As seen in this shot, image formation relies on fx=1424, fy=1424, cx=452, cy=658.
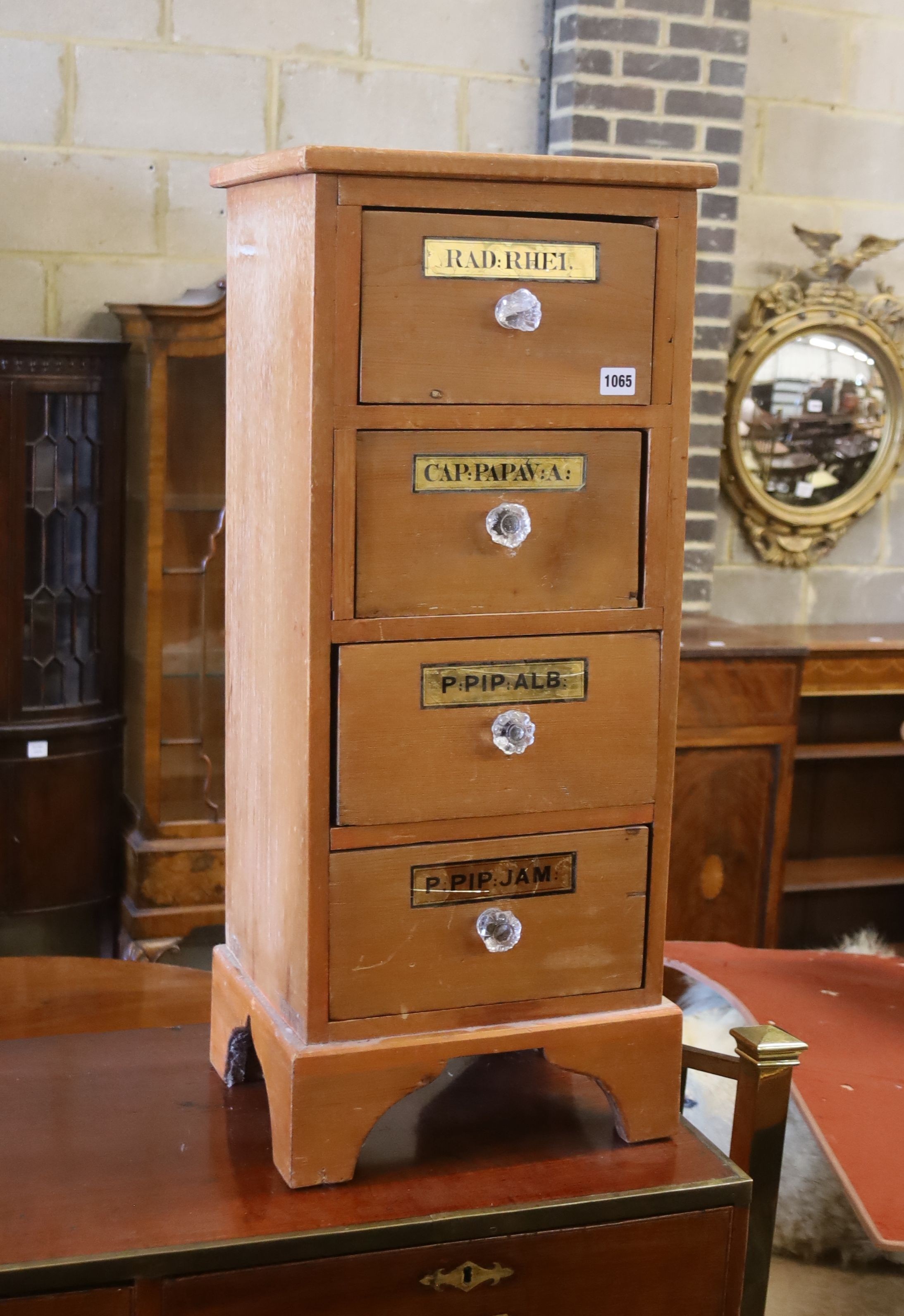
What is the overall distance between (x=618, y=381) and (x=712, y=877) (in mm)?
2469

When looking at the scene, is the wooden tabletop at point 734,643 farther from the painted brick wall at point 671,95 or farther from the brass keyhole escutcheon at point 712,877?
the brass keyhole escutcheon at point 712,877

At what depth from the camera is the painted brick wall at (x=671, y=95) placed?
3.71 meters

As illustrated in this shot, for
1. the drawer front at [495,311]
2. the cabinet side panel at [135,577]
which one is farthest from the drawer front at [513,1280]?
the cabinet side panel at [135,577]

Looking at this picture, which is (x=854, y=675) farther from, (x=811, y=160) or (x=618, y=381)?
(x=618, y=381)

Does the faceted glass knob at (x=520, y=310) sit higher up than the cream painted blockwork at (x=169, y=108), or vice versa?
the cream painted blockwork at (x=169, y=108)

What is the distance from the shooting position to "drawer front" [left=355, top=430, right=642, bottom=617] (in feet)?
4.24

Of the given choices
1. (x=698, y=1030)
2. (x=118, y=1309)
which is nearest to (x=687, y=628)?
(x=698, y=1030)

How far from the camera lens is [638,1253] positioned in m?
1.35

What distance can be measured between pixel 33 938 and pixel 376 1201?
8.70 ft

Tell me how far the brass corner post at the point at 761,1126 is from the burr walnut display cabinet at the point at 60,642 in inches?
97.1

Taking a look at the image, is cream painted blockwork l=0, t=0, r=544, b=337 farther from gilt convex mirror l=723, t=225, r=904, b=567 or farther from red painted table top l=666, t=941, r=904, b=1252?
red painted table top l=666, t=941, r=904, b=1252

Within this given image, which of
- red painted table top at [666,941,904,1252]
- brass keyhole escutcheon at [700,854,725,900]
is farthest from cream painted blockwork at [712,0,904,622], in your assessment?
red painted table top at [666,941,904,1252]

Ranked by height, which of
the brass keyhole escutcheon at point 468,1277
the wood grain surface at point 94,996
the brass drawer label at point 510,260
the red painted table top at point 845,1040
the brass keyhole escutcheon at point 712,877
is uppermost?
the brass drawer label at point 510,260

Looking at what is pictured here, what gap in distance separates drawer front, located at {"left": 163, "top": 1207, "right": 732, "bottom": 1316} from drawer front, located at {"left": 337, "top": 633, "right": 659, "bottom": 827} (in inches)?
15.5
